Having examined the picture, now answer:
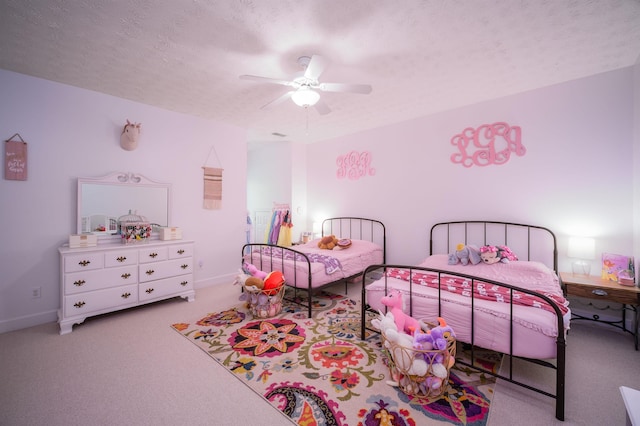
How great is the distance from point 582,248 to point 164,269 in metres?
5.19

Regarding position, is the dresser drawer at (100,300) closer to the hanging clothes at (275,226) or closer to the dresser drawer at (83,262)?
the dresser drawer at (83,262)

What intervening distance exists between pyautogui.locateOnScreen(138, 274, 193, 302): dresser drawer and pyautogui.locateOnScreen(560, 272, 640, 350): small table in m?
4.68

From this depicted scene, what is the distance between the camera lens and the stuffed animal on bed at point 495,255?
328cm

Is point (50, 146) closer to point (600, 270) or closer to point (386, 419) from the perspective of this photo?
point (386, 419)

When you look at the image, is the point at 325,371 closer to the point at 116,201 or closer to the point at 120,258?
the point at 120,258

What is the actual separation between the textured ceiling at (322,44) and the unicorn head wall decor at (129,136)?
0.42 m

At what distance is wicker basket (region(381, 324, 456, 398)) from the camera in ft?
6.09

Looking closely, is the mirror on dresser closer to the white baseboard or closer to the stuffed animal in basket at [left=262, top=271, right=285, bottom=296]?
the white baseboard

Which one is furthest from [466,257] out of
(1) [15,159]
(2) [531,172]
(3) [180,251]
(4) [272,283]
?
(1) [15,159]

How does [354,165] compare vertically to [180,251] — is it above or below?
above

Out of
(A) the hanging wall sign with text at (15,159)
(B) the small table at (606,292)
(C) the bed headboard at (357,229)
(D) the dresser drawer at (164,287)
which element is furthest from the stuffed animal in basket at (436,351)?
(A) the hanging wall sign with text at (15,159)

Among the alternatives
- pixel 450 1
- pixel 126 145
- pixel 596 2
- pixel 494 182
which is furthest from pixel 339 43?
pixel 126 145

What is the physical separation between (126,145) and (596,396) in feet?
18.1

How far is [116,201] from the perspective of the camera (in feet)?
12.1
